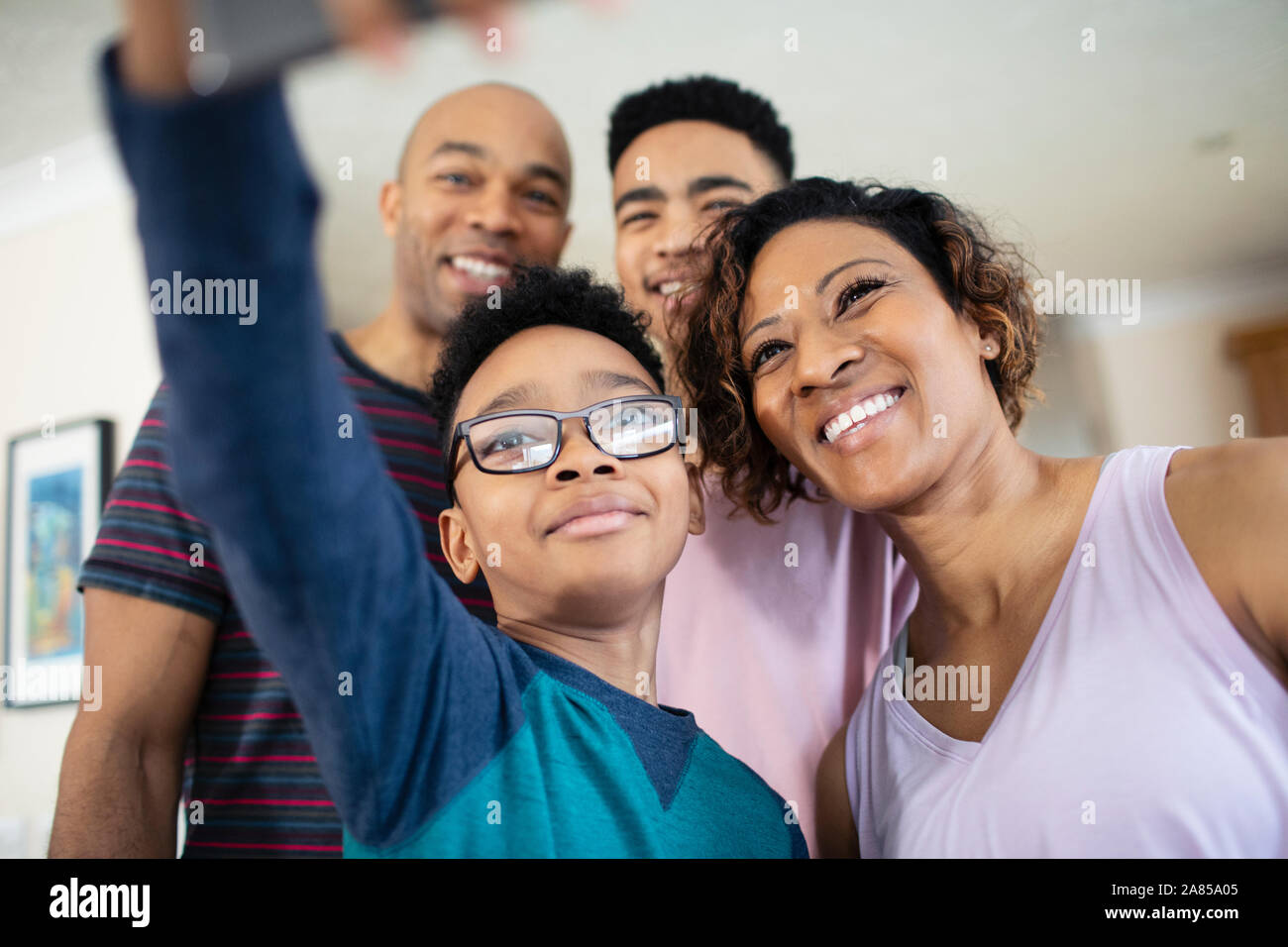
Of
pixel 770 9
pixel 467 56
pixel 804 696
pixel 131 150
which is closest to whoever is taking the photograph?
pixel 131 150

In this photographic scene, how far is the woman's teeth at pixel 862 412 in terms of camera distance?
3.34ft

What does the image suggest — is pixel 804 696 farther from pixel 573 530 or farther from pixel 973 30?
pixel 973 30

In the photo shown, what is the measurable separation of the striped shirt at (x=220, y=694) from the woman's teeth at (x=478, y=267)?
0.48 m

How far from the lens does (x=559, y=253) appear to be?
5.10ft

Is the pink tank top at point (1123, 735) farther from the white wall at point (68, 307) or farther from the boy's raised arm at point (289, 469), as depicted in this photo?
the white wall at point (68, 307)

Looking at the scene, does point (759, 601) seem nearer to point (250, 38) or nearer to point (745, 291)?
point (745, 291)

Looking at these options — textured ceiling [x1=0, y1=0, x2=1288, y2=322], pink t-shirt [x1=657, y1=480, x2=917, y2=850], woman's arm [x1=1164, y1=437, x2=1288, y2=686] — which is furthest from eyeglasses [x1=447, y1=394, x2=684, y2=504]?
textured ceiling [x1=0, y1=0, x2=1288, y2=322]

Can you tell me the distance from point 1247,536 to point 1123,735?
0.72ft

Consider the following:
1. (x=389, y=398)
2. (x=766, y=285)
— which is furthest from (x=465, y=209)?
(x=766, y=285)

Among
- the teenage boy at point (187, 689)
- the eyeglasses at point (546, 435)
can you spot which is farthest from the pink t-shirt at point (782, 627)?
the eyeglasses at point (546, 435)

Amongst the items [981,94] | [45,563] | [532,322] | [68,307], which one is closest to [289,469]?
[532,322]
